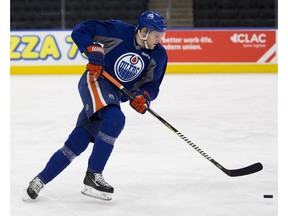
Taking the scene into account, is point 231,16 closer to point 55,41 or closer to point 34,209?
point 55,41

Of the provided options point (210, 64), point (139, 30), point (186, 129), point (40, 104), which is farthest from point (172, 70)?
point (139, 30)

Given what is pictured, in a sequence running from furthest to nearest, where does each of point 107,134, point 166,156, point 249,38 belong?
1. point 249,38
2. point 166,156
3. point 107,134

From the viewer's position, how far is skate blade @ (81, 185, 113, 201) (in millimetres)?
2439

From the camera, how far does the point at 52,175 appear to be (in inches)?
98.4

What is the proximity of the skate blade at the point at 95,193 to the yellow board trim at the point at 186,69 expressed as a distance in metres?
6.47

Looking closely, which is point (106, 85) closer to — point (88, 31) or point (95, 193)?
point (88, 31)

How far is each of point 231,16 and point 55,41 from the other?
293cm

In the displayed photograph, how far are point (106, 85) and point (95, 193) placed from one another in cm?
48

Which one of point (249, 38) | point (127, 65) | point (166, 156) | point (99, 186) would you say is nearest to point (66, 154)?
point (99, 186)

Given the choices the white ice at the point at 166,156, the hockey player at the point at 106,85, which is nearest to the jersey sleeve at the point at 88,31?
the hockey player at the point at 106,85

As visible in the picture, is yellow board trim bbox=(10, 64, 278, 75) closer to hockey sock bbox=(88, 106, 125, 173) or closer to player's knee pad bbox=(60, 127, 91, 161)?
player's knee pad bbox=(60, 127, 91, 161)

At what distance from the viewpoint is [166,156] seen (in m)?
3.48

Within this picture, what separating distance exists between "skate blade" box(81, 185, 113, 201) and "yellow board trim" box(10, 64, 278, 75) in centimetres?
647

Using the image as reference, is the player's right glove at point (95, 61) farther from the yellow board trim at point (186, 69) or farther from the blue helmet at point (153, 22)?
the yellow board trim at point (186, 69)
